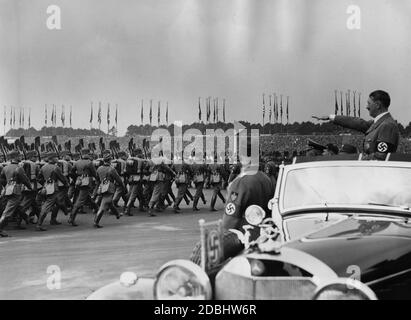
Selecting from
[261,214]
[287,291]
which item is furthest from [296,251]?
[261,214]

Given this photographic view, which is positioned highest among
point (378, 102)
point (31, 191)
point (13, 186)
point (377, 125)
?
Result: point (378, 102)

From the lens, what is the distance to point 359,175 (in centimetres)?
402

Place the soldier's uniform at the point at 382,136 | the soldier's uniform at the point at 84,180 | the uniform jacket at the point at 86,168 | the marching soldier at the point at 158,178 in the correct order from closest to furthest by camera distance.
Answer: the soldier's uniform at the point at 382,136 → the soldier's uniform at the point at 84,180 → the uniform jacket at the point at 86,168 → the marching soldier at the point at 158,178

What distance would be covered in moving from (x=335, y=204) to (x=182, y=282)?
5.65 ft

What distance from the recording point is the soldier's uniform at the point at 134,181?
13.1m

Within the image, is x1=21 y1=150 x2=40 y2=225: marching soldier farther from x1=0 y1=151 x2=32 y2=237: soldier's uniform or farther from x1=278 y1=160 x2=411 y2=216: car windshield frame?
x1=278 y1=160 x2=411 y2=216: car windshield frame

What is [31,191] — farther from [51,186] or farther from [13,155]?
[13,155]

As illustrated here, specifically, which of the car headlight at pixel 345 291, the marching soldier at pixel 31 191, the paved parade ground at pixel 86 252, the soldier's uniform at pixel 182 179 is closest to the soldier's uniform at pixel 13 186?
the marching soldier at pixel 31 191

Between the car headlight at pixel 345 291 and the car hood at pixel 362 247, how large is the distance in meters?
0.33

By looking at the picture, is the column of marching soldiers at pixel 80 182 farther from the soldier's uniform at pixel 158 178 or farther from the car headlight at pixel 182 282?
the car headlight at pixel 182 282

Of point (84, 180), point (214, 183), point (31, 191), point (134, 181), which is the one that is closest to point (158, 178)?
point (134, 181)

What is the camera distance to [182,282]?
8.82ft

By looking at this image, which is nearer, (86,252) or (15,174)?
(86,252)
